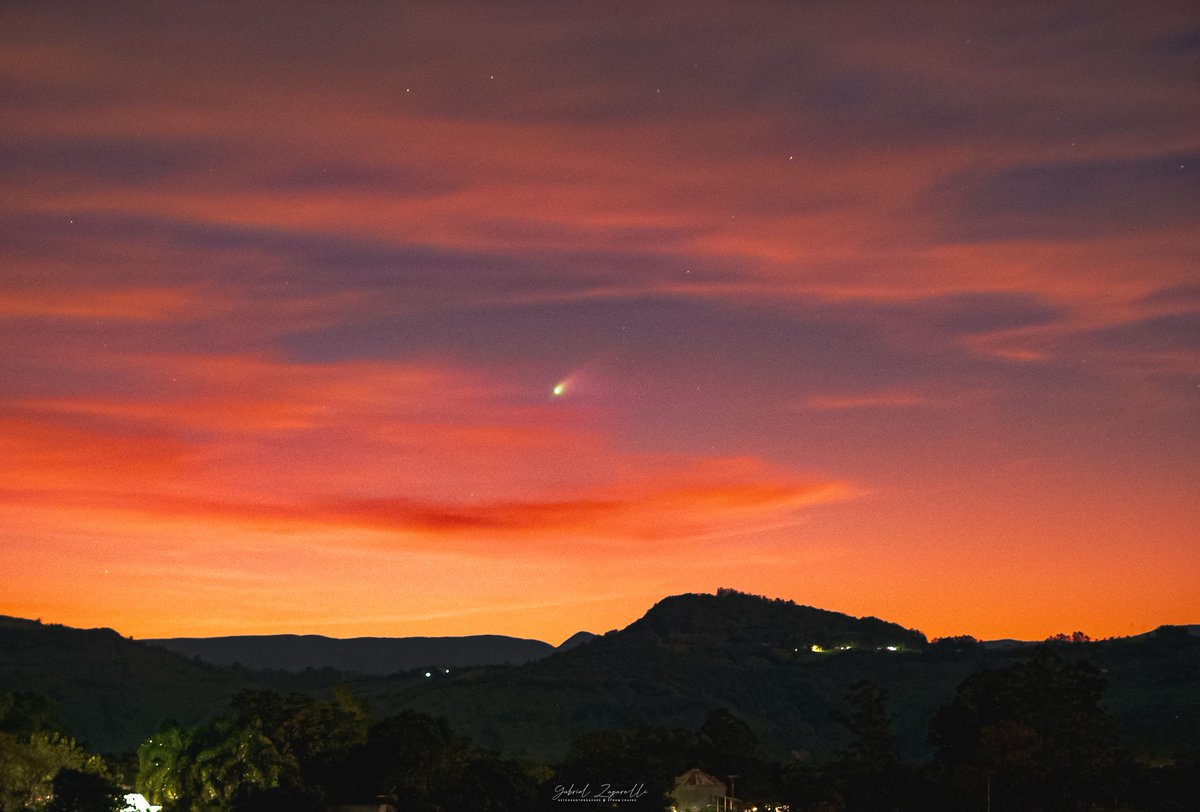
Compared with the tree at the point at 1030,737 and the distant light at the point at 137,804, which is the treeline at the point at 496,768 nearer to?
the tree at the point at 1030,737

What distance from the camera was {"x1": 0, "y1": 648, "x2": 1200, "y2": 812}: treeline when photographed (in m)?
88.4

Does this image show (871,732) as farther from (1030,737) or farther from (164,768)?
(164,768)

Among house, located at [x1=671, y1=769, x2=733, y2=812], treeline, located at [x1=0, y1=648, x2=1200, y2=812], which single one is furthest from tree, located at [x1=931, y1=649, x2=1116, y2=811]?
house, located at [x1=671, y1=769, x2=733, y2=812]

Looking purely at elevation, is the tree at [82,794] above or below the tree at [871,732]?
below

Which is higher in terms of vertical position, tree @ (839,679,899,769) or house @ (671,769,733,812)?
tree @ (839,679,899,769)

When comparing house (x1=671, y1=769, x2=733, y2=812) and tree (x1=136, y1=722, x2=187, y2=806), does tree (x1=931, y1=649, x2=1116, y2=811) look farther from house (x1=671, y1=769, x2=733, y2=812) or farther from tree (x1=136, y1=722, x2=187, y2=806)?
tree (x1=136, y1=722, x2=187, y2=806)

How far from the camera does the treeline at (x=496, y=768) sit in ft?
290

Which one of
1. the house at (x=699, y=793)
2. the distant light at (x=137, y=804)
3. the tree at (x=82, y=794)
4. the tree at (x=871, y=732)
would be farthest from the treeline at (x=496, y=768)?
the tree at (x=871, y=732)

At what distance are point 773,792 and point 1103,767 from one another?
34.9 meters

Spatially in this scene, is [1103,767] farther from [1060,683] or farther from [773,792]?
[773,792]

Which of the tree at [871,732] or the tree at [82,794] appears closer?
the tree at [82,794]

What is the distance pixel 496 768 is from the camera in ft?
326

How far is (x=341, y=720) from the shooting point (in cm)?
10950

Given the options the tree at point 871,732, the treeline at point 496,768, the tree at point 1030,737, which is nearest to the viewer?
the treeline at point 496,768
